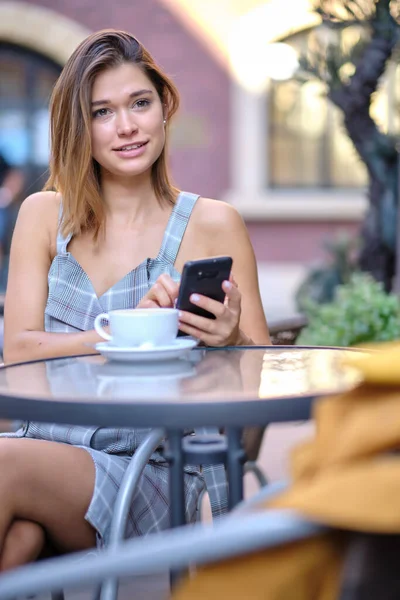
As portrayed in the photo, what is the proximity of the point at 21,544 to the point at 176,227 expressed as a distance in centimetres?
92

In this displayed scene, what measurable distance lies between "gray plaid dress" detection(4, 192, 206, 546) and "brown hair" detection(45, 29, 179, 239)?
9 centimetres

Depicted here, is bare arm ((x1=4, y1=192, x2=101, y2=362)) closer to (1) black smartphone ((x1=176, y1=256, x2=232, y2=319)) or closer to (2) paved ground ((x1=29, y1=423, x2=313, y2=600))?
(1) black smartphone ((x1=176, y1=256, x2=232, y2=319))

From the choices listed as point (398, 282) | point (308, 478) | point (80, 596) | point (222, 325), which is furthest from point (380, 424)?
point (398, 282)

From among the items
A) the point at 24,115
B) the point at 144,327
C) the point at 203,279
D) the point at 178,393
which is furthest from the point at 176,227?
the point at 24,115

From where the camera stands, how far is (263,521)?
2.86 ft

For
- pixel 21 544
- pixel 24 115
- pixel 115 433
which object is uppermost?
pixel 24 115

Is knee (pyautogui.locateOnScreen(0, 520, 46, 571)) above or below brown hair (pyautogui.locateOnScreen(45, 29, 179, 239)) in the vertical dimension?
below

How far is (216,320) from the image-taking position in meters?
1.96

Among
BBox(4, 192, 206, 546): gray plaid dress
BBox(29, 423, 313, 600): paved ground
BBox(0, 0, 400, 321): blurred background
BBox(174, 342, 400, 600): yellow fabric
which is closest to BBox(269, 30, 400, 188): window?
BBox(0, 0, 400, 321): blurred background

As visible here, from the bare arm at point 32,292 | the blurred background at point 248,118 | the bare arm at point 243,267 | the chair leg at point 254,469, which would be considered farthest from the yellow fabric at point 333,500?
the blurred background at point 248,118

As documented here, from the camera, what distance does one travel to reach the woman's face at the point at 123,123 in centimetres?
236

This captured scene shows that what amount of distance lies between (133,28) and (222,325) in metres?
10.2

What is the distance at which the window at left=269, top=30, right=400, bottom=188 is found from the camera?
468 inches

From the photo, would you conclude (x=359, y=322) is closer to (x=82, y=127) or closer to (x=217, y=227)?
(x=217, y=227)
